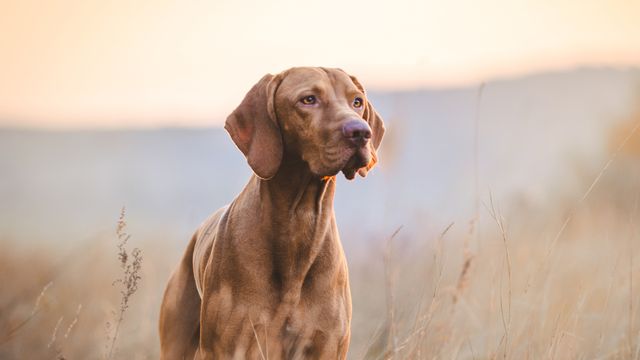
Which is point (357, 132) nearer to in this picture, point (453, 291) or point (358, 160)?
point (358, 160)

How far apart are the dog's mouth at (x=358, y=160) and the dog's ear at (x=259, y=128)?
43 centimetres

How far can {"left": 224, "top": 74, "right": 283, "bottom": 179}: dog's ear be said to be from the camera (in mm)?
5316

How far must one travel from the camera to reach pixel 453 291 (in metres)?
6.14

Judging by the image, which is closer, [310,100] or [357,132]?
[357,132]

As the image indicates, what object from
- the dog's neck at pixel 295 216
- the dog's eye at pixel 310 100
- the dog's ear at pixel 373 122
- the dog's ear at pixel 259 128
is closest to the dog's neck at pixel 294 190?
the dog's neck at pixel 295 216

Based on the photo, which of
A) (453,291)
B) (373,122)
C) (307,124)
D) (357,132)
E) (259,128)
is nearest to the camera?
(357,132)

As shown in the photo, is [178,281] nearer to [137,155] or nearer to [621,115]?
[621,115]

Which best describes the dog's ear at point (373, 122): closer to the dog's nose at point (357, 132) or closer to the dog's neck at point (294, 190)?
the dog's neck at point (294, 190)

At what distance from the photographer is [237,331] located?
530cm

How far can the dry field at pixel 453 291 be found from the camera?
20.3 feet

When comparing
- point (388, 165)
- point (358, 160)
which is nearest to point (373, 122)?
point (388, 165)

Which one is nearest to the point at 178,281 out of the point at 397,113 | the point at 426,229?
the point at 397,113

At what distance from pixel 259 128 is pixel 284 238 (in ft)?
1.94

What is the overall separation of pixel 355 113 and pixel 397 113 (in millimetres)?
1529
